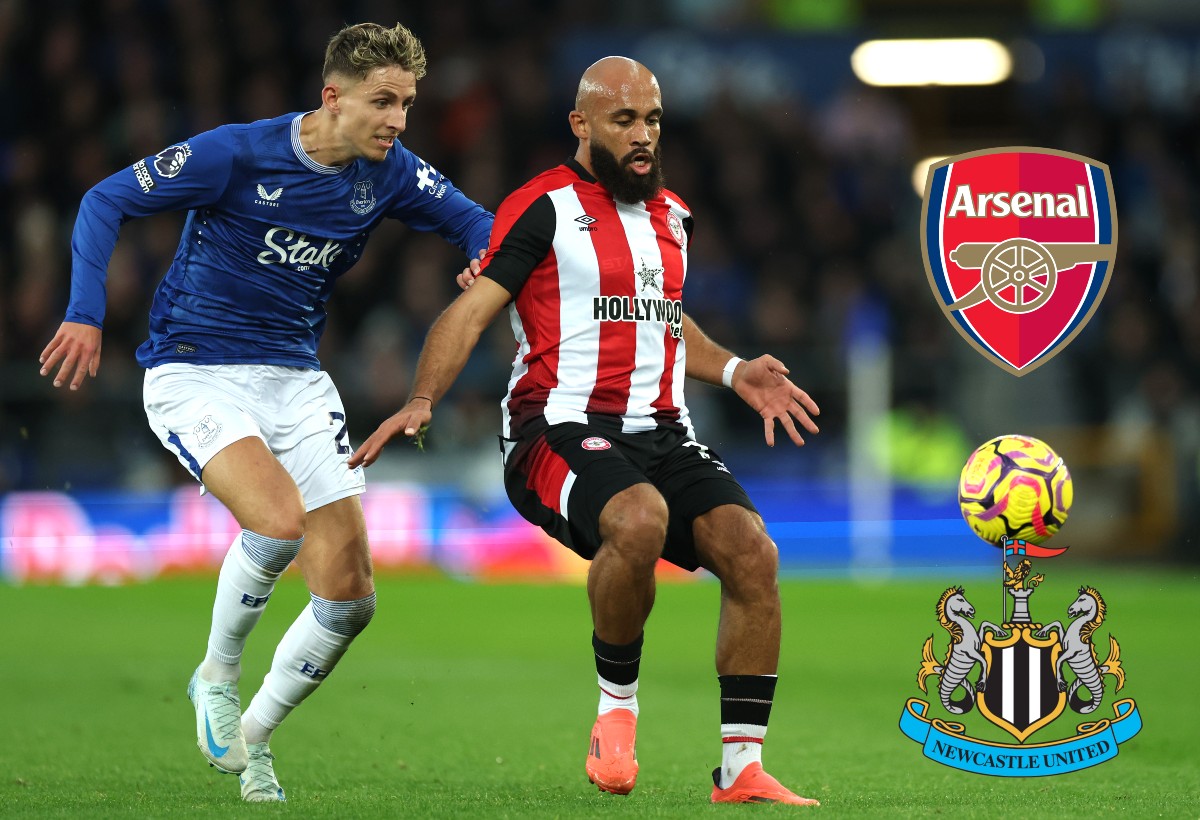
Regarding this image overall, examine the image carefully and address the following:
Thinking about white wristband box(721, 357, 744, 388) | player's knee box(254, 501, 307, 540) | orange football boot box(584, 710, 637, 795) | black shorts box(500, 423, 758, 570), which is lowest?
orange football boot box(584, 710, 637, 795)

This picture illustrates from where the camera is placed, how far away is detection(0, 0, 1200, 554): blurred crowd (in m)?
14.4

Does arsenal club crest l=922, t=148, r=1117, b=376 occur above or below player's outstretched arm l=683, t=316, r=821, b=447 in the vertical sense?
above

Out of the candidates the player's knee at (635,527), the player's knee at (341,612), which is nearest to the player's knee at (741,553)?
the player's knee at (635,527)

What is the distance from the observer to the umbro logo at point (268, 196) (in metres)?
5.70

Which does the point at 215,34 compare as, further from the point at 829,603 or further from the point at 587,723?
the point at 587,723

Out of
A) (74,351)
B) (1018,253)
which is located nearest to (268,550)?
(74,351)

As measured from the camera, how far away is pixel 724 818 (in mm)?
4586

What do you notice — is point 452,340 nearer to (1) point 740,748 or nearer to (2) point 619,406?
(2) point 619,406

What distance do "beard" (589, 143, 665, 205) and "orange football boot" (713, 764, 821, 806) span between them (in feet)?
6.16

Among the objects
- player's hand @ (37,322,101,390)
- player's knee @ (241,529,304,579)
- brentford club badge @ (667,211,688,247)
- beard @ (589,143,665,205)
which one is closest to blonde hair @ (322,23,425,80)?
beard @ (589,143,665,205)

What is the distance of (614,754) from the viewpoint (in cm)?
507

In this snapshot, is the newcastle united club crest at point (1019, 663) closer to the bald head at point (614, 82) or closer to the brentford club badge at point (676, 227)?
the brentford club badge at point (676, 227)

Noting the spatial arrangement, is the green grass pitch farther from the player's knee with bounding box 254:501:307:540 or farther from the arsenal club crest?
the arsenal club crest

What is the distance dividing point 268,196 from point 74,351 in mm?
845
